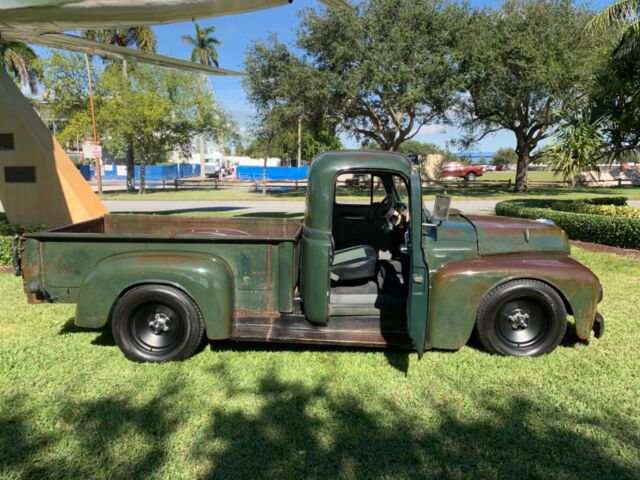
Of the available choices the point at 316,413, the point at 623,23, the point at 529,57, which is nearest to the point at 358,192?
the point at 316,413

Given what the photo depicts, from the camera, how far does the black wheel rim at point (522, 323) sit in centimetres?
386

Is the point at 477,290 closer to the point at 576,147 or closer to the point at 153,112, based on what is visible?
the point at 576,147

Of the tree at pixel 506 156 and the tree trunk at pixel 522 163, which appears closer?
the tree trunk at pixel 522 163

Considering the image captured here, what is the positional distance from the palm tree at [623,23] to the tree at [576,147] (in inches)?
59.4

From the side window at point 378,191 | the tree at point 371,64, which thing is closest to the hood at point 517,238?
the side window at point 378,191

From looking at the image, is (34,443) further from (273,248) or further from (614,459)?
(614,459)

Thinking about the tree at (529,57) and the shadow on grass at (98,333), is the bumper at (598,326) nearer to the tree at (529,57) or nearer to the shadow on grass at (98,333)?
A: the shadow on grass at (98,333)

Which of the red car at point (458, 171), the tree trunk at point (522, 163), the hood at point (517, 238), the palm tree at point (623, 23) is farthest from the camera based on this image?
the red car at point (458, 171)

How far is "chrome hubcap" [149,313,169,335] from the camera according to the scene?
12.7 ft

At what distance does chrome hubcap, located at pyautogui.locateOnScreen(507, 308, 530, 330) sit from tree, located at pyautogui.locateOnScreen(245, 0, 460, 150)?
17.1m

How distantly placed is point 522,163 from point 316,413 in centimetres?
2633

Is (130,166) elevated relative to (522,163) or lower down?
lower down

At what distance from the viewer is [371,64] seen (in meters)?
19.5

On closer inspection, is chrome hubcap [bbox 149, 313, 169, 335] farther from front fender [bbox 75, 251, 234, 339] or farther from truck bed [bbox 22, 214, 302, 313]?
truck bed [bbox 22, 214, 302, 313]
